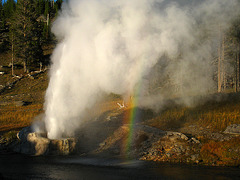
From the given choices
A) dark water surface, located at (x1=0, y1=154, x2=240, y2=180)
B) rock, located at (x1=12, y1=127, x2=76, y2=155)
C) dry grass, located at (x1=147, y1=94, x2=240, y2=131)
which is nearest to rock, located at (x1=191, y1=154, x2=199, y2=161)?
dark water surface, located at (x1=0, y1=154, x2=240, y2=180)

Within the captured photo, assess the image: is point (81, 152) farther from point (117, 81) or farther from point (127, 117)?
point (127, 117)

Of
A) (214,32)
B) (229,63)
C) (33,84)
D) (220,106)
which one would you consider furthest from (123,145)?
(33,84)

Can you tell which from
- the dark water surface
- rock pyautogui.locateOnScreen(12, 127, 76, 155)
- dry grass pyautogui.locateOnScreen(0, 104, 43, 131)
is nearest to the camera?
the dark water surface

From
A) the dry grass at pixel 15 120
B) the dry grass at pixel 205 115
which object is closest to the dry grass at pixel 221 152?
the dry grass at pixel 205 115

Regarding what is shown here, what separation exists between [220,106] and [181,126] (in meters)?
6.96

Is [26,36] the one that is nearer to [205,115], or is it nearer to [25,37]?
[25,37]

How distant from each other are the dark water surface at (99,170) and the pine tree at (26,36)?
182 ft

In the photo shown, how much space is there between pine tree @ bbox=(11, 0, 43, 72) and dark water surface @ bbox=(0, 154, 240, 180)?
182 ft

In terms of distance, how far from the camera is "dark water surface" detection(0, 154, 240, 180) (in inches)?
464

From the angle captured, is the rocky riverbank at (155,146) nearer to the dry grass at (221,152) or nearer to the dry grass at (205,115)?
the dry grass at (221,152)

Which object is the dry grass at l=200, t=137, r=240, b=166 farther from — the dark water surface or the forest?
the forest

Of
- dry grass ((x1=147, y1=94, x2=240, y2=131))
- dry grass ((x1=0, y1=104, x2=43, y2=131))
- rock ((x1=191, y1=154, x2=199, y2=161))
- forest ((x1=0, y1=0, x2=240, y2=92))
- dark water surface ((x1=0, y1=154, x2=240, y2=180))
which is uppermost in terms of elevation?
forest ((x1=0, y1=0, x2=240, y2=92))

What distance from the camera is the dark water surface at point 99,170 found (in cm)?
1177

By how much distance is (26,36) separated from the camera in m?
69.2
